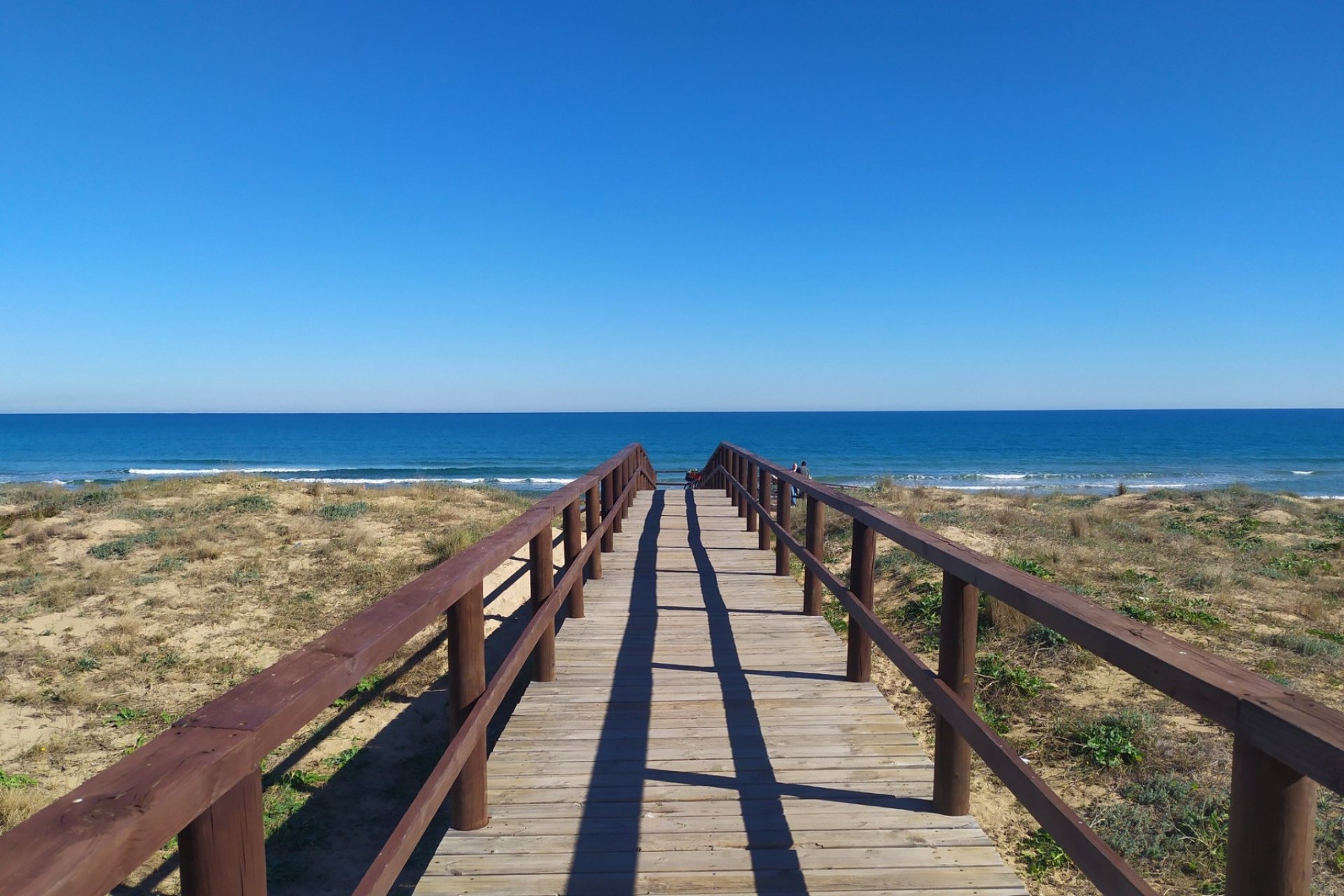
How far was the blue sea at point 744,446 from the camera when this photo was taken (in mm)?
45719

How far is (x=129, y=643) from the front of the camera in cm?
739

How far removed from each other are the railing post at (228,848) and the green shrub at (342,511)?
12.4m

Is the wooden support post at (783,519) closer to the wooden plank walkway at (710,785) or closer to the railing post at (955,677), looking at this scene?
the wooden plank walkway at (710,785)

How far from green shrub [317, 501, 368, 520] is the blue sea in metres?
24.7

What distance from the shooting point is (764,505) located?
845 cm

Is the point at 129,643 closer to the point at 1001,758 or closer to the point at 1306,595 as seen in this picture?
the point at 1001,758

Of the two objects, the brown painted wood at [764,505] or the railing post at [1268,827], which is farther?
the brown painted wood at [764,505]

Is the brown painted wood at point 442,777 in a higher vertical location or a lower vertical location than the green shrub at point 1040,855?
higher

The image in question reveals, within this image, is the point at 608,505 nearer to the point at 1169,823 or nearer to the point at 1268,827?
the point at 1169,823

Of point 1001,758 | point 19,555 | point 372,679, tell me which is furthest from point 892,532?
point 19,555

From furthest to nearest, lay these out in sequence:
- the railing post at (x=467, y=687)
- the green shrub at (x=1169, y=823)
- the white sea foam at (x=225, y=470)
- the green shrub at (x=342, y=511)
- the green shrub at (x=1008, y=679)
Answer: the white sea foam at (x=225, y=470)
the green shrub at (x=342, y=511)
the green shrub at (x=1008, y=679)
the green shrub at (x=1169, y=823)
the railing post at (x=467, y=687)

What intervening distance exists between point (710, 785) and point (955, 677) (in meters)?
1.19

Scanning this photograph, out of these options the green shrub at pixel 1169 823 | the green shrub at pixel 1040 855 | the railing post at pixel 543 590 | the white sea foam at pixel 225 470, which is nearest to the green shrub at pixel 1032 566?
the green shrub at pixel 1169 823

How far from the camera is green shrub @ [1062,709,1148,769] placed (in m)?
4.51
